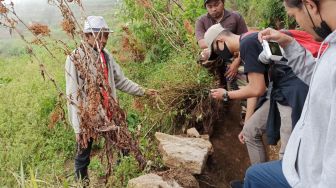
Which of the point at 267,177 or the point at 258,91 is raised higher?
the point at 258,91

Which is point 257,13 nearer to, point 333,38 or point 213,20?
point 213,20

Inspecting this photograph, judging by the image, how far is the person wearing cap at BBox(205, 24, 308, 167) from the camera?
277 cm

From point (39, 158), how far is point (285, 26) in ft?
15.3

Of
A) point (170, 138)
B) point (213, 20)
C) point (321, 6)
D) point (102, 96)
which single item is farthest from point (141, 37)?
point (321, 6)

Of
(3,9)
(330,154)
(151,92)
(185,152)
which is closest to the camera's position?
(330,154)

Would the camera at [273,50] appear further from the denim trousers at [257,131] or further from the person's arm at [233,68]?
the person's arm at [233,68]

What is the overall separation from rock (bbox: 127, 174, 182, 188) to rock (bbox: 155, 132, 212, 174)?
34 centimetres

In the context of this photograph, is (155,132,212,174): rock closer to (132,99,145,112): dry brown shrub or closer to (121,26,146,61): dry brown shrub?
(132,99,145,112): dry brown shrub

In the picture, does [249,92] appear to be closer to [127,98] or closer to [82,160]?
[82,160]

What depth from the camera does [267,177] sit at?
2.11 meters

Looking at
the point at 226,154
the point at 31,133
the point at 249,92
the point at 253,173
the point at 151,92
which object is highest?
the point at 249,92

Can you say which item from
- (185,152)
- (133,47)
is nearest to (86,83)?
(185,152)

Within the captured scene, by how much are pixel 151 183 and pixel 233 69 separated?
165 centimetres

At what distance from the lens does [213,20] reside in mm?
4781
